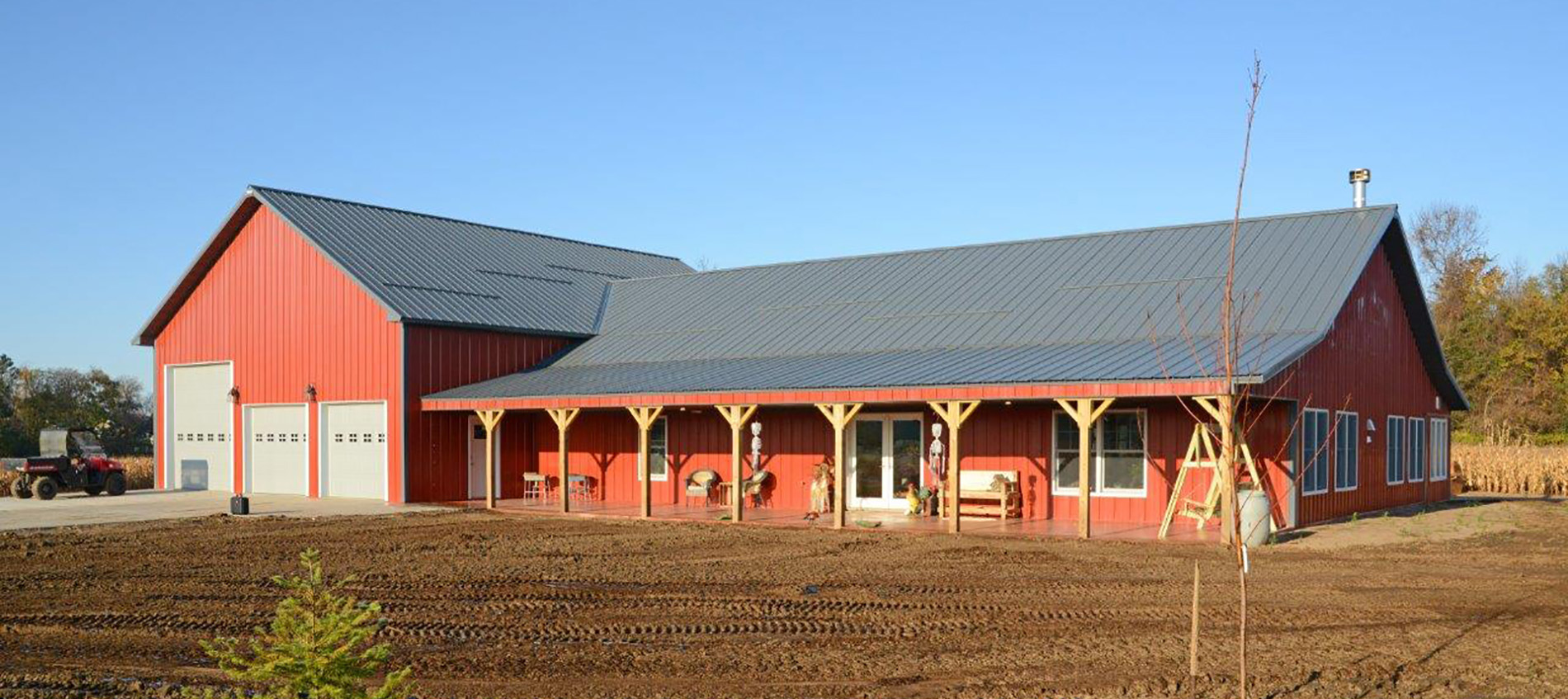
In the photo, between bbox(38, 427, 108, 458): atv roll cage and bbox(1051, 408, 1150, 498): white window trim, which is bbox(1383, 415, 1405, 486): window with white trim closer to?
bbox(1051, 408, 1150, 498): white window trim

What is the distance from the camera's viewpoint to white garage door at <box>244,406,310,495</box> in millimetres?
28156

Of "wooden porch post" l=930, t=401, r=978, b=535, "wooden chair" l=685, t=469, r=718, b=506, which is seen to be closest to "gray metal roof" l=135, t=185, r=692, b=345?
"wooden chair" l=685, t=469, r=718, b=506

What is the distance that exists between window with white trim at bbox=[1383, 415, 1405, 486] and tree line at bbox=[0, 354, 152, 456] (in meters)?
38.8

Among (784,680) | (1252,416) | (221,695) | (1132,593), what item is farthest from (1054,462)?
(221,695)

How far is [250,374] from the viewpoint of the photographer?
29141 millimetres

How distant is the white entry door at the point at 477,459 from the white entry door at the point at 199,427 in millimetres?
6113

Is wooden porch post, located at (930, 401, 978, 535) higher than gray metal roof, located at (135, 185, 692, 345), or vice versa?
gray metal roof, located at (135, 185, 692, 345)

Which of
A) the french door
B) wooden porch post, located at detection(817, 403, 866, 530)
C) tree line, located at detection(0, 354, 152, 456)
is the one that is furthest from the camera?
tree line, located at detection(0, 354, 152, 456)

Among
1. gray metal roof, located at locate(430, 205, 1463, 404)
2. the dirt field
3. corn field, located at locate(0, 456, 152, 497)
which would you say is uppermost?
gray metal roof, located at locate(430, 205, 1463, 404)

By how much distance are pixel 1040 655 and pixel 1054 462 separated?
39.1 ft

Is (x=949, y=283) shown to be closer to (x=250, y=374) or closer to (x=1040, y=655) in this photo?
(x=250, y=374)

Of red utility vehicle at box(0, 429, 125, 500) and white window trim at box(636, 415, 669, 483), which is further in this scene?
red utility vehicle at box(0, 429, 125, 500)

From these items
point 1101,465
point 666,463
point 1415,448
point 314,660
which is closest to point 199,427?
point 666,463

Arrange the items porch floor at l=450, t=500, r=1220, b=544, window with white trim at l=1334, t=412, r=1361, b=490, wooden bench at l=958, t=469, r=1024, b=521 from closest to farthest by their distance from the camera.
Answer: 1. porch floor at l=450, t=500, r=1220, b=544
2. wooden bench at l=958, t=469, r=1024, b=521
3. window with white trim at l=1334, t=412, r=1361, b=490
